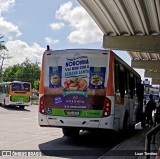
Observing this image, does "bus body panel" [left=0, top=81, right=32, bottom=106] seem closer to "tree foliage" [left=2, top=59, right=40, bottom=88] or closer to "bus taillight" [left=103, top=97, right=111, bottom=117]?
"bus taillight" [left=103, top=97, right=111, bottom=117]

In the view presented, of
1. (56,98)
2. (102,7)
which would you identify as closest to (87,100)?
(56,98)

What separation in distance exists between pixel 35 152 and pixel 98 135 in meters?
6.11

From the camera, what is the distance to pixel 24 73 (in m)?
123

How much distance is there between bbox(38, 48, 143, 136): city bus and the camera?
12.4m

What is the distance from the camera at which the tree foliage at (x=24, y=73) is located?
122062 mm

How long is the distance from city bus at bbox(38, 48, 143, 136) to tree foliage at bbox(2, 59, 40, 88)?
344 feet

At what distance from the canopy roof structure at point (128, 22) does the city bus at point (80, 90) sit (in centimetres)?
611

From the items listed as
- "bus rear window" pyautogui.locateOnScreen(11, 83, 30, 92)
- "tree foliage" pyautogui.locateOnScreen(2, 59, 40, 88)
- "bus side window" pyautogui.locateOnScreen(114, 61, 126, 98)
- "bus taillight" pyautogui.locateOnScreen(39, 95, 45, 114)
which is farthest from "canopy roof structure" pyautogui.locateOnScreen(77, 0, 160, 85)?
"tree foliage" pyautogui.locateOnScreen(2, 59, 40, 88)

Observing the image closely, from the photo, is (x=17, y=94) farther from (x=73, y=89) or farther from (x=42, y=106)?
(x=73, y=89)

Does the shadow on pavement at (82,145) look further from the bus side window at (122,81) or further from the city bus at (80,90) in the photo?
the bus side window at (122,81)

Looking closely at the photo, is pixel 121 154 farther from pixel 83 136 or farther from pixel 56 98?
pixel 83 136

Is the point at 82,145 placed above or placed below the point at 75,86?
below

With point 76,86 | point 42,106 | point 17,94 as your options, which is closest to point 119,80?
point 76,86

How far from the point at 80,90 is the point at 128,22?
37.1 ft
